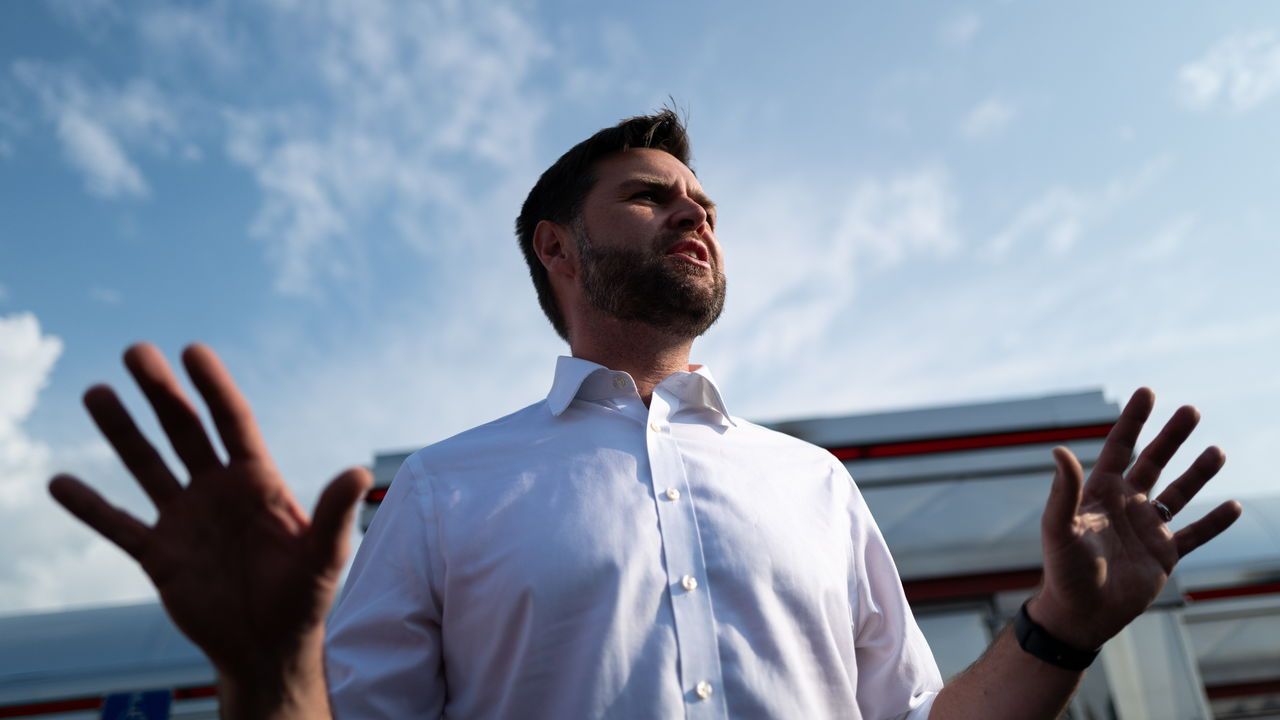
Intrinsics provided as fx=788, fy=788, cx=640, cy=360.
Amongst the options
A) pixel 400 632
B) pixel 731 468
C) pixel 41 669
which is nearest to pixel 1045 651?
pixel 731 468

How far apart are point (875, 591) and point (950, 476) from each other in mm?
1763

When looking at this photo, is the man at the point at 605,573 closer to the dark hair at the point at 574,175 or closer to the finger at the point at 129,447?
the finger at the point at 129,447

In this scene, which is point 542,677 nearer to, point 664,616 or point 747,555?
point 664,616

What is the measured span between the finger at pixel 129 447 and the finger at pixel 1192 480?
1.54 metres

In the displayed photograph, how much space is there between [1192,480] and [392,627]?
141 centimetres

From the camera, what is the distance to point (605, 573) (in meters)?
1.35

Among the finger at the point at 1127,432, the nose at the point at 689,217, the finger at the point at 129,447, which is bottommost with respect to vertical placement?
the finger at the point at 129,447

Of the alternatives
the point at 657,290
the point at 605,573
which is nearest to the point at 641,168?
the point at 657,290

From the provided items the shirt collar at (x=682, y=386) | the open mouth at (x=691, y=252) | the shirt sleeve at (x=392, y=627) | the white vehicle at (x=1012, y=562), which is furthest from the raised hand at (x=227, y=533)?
the white vehicle at (x=1012, y=562)

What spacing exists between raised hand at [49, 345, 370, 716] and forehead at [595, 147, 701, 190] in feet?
4.46

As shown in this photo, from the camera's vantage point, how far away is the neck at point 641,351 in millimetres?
1901

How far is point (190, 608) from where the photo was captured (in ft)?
2.95

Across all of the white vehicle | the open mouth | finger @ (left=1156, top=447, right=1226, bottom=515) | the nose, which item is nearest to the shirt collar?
the open mouth

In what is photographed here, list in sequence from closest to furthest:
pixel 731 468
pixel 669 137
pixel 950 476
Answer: pixel 731 468
pixel 669 137
pixel 950 476
